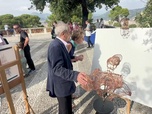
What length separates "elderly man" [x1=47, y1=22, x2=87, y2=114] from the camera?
1772mm

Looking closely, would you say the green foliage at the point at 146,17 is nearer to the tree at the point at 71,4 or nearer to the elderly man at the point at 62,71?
the elderly man at the point at 62,71

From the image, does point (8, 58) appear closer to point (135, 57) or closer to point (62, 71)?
point (62, 71)

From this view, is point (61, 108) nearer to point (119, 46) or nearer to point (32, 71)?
point (119, 46)

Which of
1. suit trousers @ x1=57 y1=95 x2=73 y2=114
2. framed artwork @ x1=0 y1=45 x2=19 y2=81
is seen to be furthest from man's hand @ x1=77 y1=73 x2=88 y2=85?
framed artwork @ x1=0 y1=45 x2=19 y2=81

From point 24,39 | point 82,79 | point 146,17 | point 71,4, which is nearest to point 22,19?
point 71,4

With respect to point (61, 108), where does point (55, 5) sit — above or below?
above

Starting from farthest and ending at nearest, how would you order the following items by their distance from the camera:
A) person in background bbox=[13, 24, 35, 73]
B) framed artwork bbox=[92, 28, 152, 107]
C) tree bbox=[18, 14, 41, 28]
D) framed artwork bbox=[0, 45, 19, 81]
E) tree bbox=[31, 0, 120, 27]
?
1. tree bbox=[18, 14, 41, 28]
2. tree bbox=[31, 0, 120, 27]
3. person in background bbox=[13, 24, 35, 73]
4. framed artwork bbox=[92, 28, 152, 107]
5. framed artwork bbox=[0, 45, 19, 81]

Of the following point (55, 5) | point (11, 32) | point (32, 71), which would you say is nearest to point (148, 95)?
point (32, 71)

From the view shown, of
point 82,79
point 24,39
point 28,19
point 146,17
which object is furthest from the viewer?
point 28,19

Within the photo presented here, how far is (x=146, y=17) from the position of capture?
301cm

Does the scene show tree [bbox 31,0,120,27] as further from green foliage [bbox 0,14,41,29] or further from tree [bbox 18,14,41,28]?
tree [bbox 18,14,41,28]

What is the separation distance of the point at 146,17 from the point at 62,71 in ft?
6.81

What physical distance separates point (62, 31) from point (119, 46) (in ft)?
4.14

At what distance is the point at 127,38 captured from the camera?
2.68m
